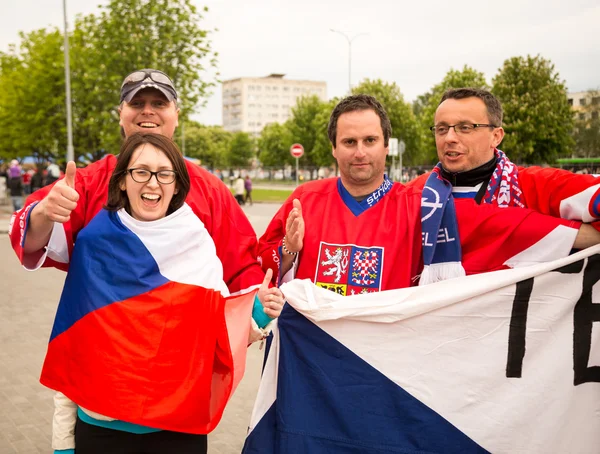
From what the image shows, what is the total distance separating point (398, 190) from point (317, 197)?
427mm

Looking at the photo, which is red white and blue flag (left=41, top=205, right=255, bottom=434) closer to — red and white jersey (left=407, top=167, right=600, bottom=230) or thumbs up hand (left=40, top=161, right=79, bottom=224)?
thumbs up hand (left=40, top=161, right=79, bottom=224)

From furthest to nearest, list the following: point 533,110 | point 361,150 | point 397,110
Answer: point 397,110 → point 533,110 → point 361,150

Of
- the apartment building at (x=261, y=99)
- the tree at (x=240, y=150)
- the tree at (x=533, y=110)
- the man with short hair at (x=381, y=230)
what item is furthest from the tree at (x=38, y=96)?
the apartment building at (x=261, y=99)

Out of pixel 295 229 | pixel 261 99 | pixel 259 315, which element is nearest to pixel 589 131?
pixel 295 229

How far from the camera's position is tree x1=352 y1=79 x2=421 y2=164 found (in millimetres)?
52062

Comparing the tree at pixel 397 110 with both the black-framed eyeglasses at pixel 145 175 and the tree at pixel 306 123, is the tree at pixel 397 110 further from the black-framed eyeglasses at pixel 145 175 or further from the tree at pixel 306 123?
the black-framed eyeglasses at pixel 145 175

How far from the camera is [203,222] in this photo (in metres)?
2.72

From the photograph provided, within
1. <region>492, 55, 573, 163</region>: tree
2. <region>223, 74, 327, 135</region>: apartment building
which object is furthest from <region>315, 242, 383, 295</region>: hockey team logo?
<region>223, 74, 327, 135</region>: apartment building

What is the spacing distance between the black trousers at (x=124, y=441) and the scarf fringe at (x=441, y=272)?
131cm

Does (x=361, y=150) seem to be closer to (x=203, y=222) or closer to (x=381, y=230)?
(x=381, y=230)

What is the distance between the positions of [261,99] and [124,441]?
156 meters

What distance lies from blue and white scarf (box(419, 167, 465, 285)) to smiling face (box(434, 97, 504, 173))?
0.86ft

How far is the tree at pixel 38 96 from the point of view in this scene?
98.7ft

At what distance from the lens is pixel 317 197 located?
10.0 ft
